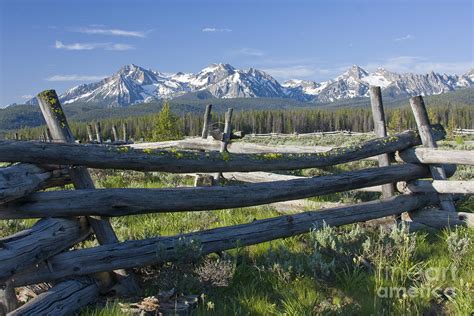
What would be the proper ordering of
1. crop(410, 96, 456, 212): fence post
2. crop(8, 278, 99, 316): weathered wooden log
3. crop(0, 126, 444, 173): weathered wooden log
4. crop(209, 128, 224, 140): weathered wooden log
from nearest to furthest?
crop(8, 278, 99, 316): weathered wooden log
crop(0, 126, 444, 173): weathered wooden log
crop(410, 96, 456, 212): fence post
crop(209, 128, 224, 140): weathered wooden log

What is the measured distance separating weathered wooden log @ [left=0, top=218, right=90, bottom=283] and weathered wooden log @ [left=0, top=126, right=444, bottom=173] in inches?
24.9

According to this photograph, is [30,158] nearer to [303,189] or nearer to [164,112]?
[303,189]

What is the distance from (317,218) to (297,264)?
1322mm

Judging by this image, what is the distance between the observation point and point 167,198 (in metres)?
4.61

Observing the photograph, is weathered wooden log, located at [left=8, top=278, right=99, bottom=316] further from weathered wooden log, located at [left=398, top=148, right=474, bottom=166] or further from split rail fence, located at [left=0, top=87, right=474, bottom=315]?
weathered wooden log, located at [left=398, top=148, right=474, bottom=166]

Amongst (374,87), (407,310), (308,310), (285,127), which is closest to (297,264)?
(308,310)

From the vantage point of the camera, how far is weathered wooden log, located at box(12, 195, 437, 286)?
386 centimetres

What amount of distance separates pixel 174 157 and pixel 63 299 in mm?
1956

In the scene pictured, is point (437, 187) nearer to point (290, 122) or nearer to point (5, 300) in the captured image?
point (5, 300)

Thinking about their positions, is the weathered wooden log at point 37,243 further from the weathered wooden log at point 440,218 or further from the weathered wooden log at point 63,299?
the weathered wooden log at point 440,218

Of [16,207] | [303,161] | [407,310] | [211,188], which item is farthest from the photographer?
[303,161]

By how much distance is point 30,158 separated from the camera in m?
3.97

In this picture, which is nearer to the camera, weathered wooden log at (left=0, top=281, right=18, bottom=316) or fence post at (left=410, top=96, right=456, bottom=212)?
weathered wooden log at (left=0, top=281, right=18, bottom=316)

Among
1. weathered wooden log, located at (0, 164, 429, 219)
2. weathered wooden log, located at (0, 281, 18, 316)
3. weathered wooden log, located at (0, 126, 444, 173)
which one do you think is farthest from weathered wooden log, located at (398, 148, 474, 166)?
weathered wooden log, located at (0, 281, 18, 316)
